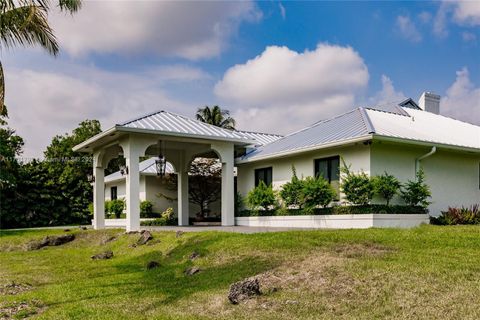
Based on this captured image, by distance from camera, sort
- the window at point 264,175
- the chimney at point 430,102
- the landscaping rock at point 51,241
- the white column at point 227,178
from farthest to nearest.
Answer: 1. the chimney at point 430,102
2. the window at point 264,175
3. the white column at point 227,178
4. the landscaping rock at point 51,241

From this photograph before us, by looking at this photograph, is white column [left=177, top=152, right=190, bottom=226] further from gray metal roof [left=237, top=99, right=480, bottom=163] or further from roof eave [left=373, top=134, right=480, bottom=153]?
roof eave [left=373, top=134, right=480, bottom=153]

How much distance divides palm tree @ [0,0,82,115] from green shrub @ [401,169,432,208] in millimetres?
10926

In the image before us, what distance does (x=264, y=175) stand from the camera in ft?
64.1

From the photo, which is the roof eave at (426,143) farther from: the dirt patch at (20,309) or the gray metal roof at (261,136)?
the dirt patch at (20,309)

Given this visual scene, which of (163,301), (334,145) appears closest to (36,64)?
(163,301)

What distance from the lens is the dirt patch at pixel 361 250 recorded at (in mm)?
8531

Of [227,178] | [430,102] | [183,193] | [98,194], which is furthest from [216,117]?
[227,178]

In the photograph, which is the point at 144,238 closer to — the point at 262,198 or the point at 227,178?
the point at 227,178

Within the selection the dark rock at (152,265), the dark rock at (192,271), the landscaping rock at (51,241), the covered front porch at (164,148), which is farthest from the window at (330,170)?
the landscaping rock at (51,241)

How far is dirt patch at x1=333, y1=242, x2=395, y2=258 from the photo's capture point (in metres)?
8.53

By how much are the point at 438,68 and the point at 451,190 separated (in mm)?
4352

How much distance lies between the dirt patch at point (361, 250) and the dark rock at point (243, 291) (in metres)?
2.29

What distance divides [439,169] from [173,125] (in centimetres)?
977

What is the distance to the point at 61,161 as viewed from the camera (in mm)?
31719
